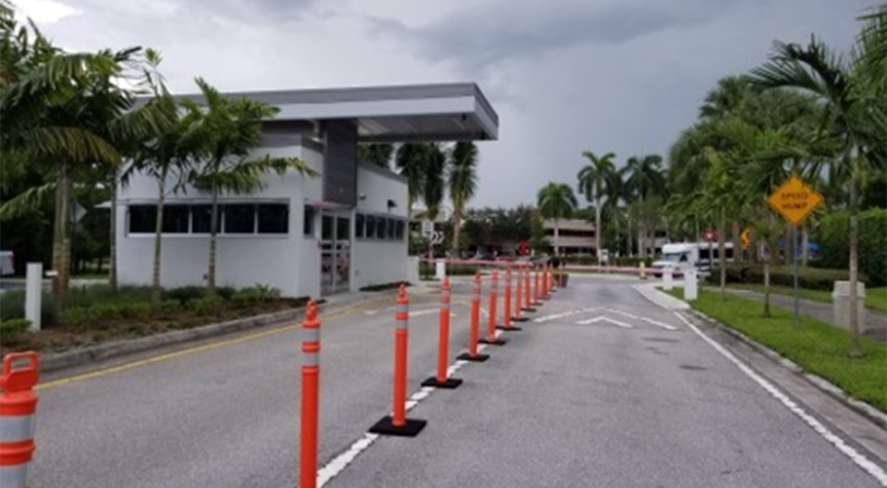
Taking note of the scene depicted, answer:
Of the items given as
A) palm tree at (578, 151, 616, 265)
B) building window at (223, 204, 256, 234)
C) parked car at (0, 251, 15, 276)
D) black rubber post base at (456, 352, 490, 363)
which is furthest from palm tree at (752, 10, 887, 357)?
palm tree at (578, 151, 616, 265)

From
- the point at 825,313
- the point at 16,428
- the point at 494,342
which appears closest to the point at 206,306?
the point at 494,342

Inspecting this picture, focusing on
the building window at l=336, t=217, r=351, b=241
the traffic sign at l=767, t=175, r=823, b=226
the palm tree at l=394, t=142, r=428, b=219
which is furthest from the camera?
the palm tree at l=394, t=142, r=428, b=219

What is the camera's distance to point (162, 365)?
406 inches

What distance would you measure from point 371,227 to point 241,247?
658 centimetres

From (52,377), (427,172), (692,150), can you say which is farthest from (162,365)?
(692,150)

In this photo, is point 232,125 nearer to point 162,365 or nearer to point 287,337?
point 287,337

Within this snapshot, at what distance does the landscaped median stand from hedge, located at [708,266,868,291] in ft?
70.6

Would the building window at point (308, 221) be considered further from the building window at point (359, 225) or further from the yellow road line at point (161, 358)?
the yellow road line at point (161, 358)

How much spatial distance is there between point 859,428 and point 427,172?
36.9 metres

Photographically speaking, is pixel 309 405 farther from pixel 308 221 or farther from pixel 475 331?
pixel 308 221

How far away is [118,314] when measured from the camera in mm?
13750

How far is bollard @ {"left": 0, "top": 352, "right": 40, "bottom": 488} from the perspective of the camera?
2.79 m

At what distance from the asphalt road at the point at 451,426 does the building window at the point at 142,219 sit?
1081cm

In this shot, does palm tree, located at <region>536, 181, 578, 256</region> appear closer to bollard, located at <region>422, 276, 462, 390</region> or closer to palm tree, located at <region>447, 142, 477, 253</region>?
palm tree, located at <region>447, 142, 477, 253</region>
